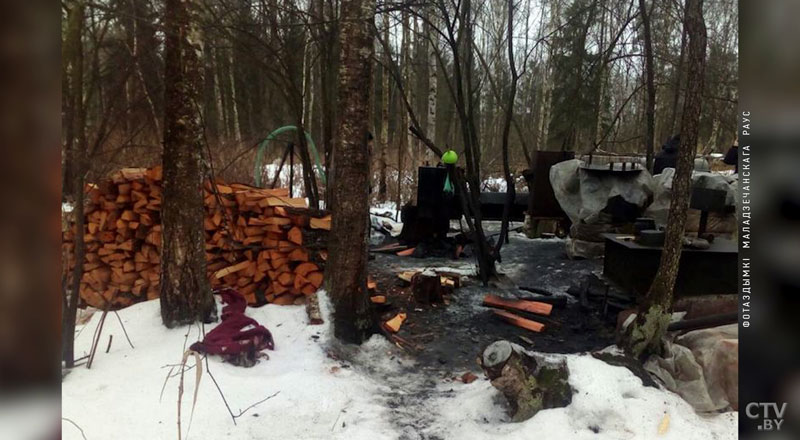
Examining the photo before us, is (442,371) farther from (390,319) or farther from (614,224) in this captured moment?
(614,224)

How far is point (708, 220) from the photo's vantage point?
5.93 m

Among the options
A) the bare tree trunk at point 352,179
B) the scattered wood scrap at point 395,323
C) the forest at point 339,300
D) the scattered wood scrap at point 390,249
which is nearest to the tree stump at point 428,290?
the forest at point 339,300

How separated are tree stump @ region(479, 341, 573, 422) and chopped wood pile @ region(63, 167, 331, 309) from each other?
2.25 meters

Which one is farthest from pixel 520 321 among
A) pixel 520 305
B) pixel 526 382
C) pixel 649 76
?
pixel 649 76

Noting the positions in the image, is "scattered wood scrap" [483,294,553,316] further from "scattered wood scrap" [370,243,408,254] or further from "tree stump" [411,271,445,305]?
"scattered wood scrap" [370,243,408,254]

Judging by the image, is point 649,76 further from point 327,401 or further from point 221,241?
point 327,401

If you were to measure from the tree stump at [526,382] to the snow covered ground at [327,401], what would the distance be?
0.07 metres

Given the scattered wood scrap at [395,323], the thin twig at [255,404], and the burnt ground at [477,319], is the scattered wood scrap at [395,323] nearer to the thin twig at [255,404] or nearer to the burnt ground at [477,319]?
the burnt ground at [477,319]

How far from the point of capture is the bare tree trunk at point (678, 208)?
2.88 meters

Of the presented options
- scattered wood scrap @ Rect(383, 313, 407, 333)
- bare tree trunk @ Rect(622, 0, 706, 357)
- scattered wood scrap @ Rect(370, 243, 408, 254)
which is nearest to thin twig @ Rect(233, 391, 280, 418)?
scattered wood scrap @ Rect(383, 313, 407, 333)

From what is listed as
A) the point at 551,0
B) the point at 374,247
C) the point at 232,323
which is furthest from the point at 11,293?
the point at 551,0

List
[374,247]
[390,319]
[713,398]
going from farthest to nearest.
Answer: [374,247], [390,319], [713,398]

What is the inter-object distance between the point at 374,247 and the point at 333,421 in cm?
528

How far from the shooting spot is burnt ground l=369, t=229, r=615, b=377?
4.13 metres
